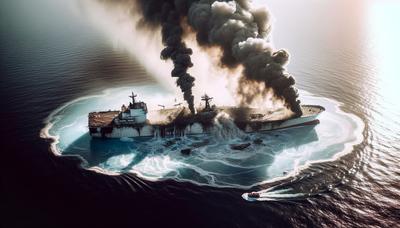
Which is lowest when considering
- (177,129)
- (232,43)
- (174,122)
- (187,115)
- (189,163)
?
(189,163)

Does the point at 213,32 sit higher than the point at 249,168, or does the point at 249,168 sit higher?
the point at 213,32

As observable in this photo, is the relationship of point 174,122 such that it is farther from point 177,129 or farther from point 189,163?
point 189,163

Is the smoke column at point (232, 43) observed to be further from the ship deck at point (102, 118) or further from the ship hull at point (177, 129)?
the ship deck at point (102, 118)

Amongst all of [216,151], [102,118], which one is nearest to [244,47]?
[216,151]

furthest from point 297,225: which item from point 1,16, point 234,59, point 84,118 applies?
point 1,16

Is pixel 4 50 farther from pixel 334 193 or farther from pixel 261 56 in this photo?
pixel 334 193

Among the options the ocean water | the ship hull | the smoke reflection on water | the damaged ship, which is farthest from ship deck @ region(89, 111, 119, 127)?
the ocean water

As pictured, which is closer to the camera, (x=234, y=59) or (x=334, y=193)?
(x=334, y=193)
